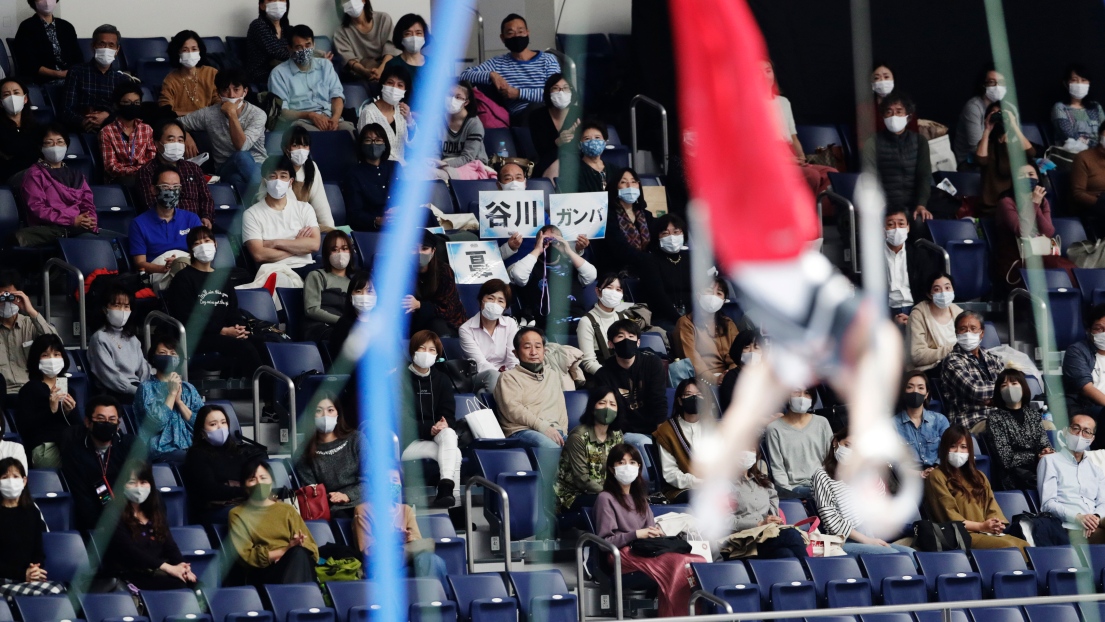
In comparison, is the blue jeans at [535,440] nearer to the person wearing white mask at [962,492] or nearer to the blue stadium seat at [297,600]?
the blue stadium seat at [297,600]

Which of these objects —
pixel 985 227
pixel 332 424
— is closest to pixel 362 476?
pixel 332 424

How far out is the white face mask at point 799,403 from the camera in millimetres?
9031

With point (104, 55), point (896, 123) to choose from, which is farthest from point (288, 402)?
point (896, 123)

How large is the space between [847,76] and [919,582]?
511 cm

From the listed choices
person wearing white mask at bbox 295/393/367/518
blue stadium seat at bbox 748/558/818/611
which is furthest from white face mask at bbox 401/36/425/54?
blue stadium seat at bbox 748/558/818/611

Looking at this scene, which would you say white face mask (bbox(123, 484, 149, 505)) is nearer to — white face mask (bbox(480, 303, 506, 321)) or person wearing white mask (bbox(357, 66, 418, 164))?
white face mask (bbox(480, 303, 506, 321))

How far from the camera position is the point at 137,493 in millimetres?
7664

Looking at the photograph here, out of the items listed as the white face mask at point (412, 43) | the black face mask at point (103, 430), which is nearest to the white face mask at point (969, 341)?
the white face mask at point (412, 43)

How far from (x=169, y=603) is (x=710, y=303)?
3.81 m

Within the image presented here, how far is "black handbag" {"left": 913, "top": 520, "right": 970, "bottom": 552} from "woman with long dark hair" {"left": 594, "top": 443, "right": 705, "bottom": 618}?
136cm

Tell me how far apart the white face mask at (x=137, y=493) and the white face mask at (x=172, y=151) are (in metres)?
2.86

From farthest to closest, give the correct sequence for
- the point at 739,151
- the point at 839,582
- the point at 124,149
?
the point at 124,149 < the point at 839,582 < the point at 739,151

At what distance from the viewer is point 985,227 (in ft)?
37.0

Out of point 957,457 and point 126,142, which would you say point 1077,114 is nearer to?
point 957,457
